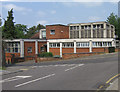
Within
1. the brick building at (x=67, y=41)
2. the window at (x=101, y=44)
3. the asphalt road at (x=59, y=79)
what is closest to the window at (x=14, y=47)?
the brick building at (x=67, y=41)

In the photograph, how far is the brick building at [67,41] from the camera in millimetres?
41312

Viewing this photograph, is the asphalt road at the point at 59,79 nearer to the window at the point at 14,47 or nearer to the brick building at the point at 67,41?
the window at the point at 14,47

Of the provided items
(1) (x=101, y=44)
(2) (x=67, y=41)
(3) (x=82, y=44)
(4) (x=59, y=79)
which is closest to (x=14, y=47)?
(2) (x=67, y=41)

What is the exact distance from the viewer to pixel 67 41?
147ft

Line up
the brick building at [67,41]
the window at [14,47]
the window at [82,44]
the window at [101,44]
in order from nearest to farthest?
1. the window at [14,47]
2. the brick building at [67,41]
3. the window at [101,44]
4. the window at [82,44]

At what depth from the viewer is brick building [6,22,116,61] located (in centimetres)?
4131

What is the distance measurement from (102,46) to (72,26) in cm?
1523

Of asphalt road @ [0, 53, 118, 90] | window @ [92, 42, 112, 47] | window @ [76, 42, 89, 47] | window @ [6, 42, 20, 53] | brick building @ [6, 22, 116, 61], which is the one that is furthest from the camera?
window @ [76, 42, 89, 47]

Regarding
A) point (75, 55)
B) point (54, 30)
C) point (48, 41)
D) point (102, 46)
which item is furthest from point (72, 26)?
point (75, 55)

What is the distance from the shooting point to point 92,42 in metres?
42.6

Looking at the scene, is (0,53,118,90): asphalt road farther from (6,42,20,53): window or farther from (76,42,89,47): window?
(76,42,89,47): window

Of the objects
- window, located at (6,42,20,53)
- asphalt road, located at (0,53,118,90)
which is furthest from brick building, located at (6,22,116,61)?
asphalt road, located at (0,53,118,90)

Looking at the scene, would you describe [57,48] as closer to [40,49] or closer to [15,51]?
[40,49]

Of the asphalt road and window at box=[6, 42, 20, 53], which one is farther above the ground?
window at box=[6, 42, 20, 53]
